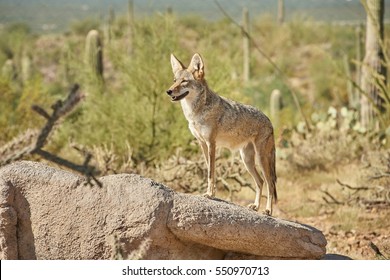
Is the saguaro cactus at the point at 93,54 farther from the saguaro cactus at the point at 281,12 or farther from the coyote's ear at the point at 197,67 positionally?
the saguaro cactus at the point at 281,12

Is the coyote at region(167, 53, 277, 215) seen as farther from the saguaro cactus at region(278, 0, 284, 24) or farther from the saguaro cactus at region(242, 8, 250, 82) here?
the saguaro cactus at region(278, 0, 284, 24)

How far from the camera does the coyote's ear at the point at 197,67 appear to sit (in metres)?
6.95

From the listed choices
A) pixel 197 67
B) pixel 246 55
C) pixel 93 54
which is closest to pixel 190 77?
pixel 197 67

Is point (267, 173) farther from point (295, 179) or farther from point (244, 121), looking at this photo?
point (295, 179)

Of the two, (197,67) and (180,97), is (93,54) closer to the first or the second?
(197,67)

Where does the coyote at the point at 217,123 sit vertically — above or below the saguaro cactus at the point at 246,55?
A: above

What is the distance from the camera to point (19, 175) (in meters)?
6.85

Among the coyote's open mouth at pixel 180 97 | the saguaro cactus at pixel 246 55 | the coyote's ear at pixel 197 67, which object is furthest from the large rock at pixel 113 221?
the saguaro cactus at pixel 246 55

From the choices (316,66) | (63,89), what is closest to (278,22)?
(316,66)

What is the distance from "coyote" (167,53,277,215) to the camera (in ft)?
22.8

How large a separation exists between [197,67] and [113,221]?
144 centimetres

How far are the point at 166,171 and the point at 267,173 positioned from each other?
14.2 feet

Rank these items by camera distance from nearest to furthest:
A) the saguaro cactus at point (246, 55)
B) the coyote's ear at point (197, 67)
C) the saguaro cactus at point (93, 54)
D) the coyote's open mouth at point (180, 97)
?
the coyote's open mouth at point (180, 97) → the coyote's ear at point (197, 67) → the saguaro cactus at point (93, 54) → the saguaro cactus at point (246, 55)

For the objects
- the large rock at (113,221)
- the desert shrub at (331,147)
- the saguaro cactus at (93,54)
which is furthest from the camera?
the saguaro cactus at (93,54)
